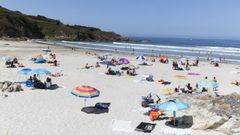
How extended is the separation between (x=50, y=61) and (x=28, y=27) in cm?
9075

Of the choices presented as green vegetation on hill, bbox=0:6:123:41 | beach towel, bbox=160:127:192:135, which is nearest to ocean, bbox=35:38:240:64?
green vegetation on hill, bbox=0:6:123:41

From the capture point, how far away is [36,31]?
411 ft

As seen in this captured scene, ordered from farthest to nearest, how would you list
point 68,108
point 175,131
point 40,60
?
point 40,60 → point 68,108 → point 175,131

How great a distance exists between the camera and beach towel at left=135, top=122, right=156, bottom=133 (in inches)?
529

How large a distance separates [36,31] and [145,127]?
117m

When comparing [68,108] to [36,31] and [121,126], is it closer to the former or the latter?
[121,126]

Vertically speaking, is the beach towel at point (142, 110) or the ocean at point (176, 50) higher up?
the beach towel at point (142, 110)

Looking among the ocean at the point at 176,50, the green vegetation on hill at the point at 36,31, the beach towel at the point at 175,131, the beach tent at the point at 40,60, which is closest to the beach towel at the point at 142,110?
the beach towel at the point at 175,131

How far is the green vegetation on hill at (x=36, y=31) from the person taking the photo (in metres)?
111

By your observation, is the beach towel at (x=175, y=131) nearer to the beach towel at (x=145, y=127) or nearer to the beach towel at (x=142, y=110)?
the beach towel at (x=145, y=127)

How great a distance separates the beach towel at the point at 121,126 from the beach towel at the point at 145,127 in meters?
0.32

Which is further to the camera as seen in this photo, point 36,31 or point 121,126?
point 36,31

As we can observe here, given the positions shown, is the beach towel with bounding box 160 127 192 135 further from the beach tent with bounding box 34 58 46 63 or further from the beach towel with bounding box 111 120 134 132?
the beach tent with bounding box 34 58 46 63

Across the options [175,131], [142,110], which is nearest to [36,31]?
[142,110]
